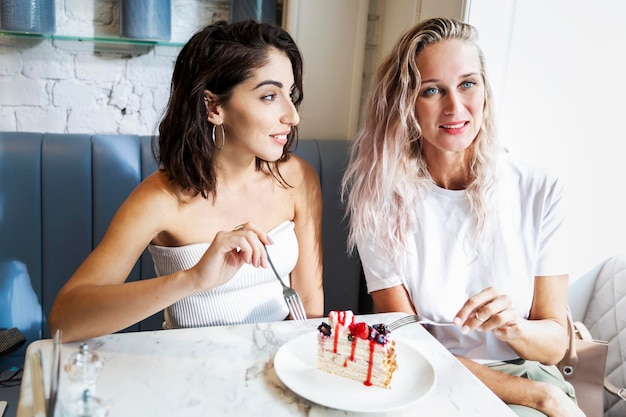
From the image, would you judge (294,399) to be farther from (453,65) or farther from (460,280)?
(453,65)

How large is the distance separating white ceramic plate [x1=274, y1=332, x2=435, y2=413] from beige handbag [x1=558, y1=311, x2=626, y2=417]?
564mm

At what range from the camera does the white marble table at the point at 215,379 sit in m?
0.94

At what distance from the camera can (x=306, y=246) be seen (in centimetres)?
157

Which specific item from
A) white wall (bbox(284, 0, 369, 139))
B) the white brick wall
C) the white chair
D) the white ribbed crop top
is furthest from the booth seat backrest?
the white chair

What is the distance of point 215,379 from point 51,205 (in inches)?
36.9

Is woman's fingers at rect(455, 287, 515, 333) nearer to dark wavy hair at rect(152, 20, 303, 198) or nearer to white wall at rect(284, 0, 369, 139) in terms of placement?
dark wavy hair at rect(152, 20, 303, 198)

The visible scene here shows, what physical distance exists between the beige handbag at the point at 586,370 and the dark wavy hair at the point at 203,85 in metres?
0.93

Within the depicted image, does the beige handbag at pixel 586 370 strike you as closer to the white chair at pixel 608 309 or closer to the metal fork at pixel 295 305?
the white chair at pixel 608 309

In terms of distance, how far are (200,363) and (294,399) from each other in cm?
19

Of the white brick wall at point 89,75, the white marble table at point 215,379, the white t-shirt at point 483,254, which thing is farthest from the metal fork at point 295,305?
the white brick wall at point 89,75

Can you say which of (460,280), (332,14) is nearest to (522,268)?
(460,280)

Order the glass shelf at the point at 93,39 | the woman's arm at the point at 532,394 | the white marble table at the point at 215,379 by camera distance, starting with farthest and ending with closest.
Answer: the glass shelf at the point at 93,39 < the woman's arm at the point at 532,394 < the white marble table at the point at 215,379

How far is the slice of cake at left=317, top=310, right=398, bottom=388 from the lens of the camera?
3.42 ft

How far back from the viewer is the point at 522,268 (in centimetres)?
145
